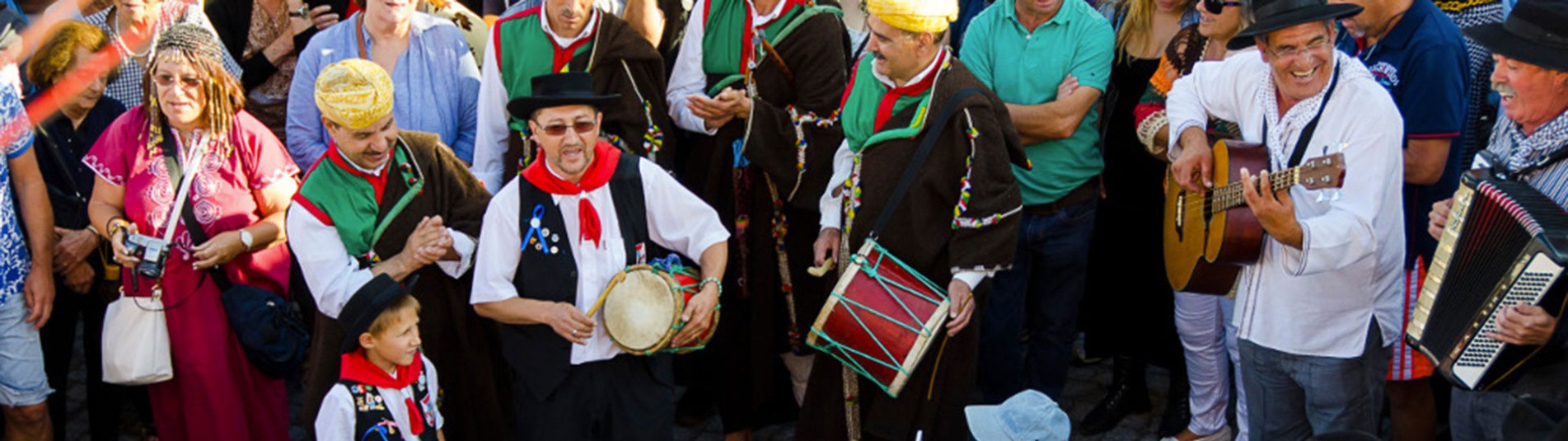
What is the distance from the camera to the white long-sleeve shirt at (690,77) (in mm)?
6598

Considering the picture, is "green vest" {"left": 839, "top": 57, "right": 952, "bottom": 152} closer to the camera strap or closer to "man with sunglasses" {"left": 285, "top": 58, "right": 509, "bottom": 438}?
"man with sunglasses" {"left": 285, "top": 58, "right": 509, "bottom": 438}

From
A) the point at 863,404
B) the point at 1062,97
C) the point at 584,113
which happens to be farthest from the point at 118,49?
the point at 1062,97

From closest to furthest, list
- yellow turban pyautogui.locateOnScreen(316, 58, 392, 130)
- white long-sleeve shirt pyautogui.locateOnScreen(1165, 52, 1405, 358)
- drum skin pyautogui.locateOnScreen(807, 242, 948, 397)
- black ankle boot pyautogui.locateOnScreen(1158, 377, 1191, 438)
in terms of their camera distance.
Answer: white long-sleeve shirt pyautogui.locateOnScreen(1165, 52, 1405, 358), drum skin pyautogui.locateOnScreen(807, 242, 948, 397), yellow turban pyautogui.locateOnScreen(316, 58, 392, 130), black ankle boot pyautogui.locateOnScreen(1158, 377, 1191, 438)

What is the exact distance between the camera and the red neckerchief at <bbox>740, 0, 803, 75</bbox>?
645 cm

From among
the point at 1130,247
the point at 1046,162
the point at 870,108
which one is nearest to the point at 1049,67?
the point at 1046,162

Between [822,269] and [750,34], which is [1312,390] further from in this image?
[750,34]

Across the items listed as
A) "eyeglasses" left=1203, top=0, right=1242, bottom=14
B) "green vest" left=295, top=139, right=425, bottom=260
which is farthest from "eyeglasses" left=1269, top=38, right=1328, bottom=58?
"green vest" left=295, top=139, right=425, bottom=260

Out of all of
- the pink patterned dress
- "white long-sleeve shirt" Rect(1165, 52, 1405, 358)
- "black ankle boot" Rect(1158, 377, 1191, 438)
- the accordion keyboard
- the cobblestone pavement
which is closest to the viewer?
the accordion keyboard

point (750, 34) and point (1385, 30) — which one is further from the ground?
point (1385, 30)

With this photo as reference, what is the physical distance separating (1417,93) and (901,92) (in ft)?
6.19

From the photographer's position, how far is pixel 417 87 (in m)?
6.59

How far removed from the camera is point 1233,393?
21.2 feet

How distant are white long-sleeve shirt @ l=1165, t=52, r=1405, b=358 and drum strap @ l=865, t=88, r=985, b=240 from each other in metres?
1.00

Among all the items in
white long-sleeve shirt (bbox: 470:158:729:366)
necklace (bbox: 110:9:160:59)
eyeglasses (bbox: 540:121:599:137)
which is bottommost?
white long-sleeve shirt (bbox: 470:158:729:366)
